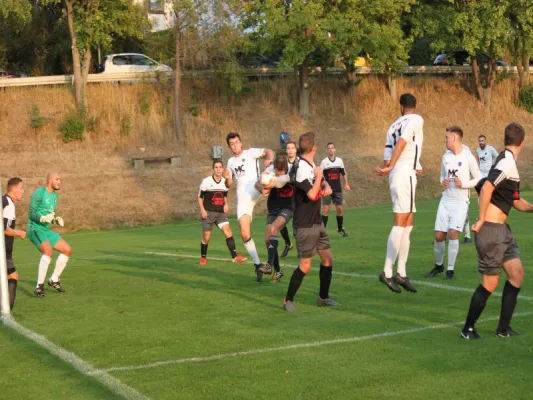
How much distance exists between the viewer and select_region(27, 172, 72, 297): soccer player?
13.1 meters

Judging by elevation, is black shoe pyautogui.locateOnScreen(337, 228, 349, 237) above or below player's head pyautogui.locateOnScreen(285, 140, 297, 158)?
below

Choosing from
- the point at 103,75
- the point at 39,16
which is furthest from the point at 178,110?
the point at 39,16

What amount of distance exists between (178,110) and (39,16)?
1125 centimetres

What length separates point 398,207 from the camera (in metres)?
11.3

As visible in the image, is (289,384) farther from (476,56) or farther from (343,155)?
(476,56)

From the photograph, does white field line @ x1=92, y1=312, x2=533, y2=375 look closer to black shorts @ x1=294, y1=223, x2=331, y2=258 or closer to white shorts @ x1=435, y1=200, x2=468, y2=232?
black shorts @ x1=294, y1=223, x2=331, y2=258

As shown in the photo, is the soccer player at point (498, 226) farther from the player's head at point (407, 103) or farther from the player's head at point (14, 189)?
the player's head at point (14, 189)

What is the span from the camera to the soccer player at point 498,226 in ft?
27.5

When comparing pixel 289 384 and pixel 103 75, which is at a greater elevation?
pixel 103 75

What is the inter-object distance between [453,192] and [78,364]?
7.34m

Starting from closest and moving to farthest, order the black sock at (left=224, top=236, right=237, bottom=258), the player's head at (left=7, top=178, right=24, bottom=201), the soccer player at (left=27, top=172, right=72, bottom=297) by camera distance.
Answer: the player's head at (left=7, top=178, right=24, bottom=201) → the soccer player at (left=27, top=172, right=72, bottom=297) → the black sock at (left=224, top=236, right=237, bottom=258)

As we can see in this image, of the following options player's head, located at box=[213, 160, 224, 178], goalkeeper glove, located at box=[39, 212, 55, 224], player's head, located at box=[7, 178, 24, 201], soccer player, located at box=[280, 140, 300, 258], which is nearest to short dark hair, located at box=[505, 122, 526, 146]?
soccer player, located at box=[280, 140, 300, 258]

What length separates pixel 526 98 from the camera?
4941cm

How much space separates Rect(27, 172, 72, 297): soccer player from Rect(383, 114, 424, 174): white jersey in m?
5.07
